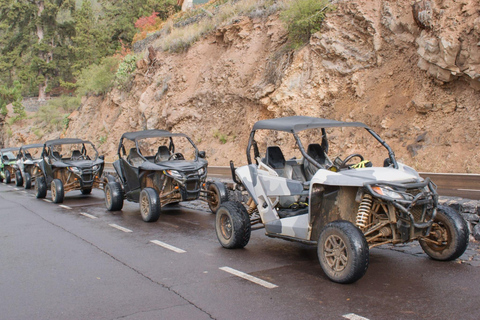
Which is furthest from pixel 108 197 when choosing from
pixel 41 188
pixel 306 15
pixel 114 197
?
pixel 306 15

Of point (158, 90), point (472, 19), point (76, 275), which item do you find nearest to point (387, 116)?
point (472, 19)

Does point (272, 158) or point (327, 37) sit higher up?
point (327, 37)

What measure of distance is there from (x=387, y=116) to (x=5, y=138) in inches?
1942

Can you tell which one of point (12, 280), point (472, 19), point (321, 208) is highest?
point (472, 19)

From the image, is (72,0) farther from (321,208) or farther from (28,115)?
(321,208)

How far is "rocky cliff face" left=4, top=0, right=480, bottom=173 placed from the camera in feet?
57.0

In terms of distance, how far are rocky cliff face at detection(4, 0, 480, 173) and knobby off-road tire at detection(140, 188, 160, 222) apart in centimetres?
1127

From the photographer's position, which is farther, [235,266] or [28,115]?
[28,115]

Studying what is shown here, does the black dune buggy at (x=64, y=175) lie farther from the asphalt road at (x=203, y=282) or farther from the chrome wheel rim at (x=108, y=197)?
the asphalt road at (x=203, y=282)

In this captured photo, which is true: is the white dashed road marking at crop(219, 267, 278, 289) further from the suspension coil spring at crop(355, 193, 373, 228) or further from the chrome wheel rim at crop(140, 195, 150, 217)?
the chrome wheel rim at crop(140, 195, 150, 217)

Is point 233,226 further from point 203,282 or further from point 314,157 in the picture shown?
point 314,157

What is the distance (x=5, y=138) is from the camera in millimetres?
54469

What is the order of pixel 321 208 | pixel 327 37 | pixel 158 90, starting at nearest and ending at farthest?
pixel 321 208 → pixel 327 37 → pixel 158 90

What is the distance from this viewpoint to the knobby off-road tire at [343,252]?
5.06 meters
